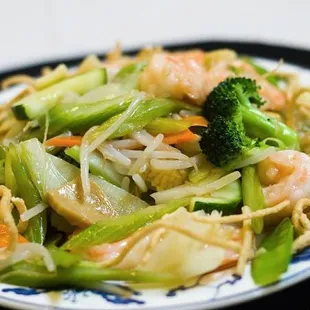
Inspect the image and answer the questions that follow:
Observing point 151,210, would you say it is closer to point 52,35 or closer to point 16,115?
point 16,115

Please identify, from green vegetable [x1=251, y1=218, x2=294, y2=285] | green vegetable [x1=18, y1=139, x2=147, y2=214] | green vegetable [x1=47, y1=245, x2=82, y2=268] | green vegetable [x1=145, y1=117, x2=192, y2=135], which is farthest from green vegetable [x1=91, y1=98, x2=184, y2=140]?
green vegetable [x1=251, y1=218, x2=294, y2=285]

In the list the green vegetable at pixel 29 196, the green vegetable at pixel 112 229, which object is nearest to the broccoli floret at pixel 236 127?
the green vegetable at pixel 112 229

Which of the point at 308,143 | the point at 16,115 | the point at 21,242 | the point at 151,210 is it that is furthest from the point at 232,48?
the point at 21,242

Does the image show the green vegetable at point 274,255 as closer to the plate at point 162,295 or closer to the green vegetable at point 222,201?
the plate at point 162,295

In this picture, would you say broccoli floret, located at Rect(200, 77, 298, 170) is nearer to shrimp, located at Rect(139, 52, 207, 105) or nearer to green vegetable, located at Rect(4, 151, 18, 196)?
shrimp, located at Rect(139, 52, 207, 105)

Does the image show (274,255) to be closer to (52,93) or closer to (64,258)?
(64,258)
